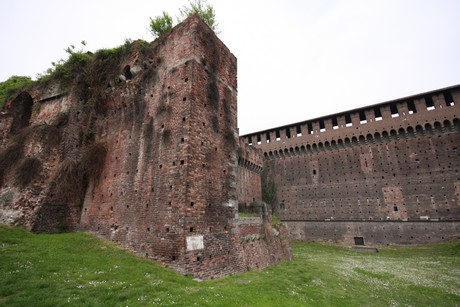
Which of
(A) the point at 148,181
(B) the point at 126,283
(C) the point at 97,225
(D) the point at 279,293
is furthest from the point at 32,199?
(D) the point at 279,293

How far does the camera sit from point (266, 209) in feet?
45.9

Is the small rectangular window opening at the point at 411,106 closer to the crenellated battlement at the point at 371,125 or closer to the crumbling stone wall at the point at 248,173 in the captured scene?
the crenellated battlement at the point at 371,125

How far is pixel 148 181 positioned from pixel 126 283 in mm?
4093

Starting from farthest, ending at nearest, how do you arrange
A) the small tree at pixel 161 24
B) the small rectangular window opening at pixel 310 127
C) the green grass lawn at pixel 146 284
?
the small rectangular window opening at pixel 310 127 < the small tree at pixel 161 24 < the green grass lawn at pixel 146 284

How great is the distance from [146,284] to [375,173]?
2553 cm

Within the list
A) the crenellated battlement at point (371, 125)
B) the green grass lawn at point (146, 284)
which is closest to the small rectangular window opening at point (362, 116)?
the crenellated battlement at point (371, 125)

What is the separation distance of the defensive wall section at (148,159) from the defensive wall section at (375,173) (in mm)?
15854

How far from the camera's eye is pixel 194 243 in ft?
26.0

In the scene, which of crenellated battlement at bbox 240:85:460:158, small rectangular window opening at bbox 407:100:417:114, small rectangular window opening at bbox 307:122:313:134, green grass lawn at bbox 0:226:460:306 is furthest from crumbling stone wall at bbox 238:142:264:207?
small rectangular window opening at bbox 407:100:417:114

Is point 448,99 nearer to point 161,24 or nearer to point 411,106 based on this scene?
point 411,106

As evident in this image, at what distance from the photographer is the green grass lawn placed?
517 cm

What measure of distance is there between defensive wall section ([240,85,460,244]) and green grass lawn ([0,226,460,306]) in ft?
39.9

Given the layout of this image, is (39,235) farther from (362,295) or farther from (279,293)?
(362,295)

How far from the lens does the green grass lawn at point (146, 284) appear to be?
517cm
